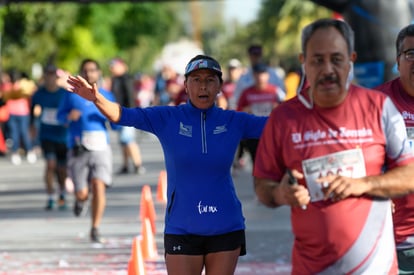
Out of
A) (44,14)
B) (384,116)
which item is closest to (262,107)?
(384,116)

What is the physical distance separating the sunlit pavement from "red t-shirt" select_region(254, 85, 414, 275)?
5757 mm

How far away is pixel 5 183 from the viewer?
75.3 ft

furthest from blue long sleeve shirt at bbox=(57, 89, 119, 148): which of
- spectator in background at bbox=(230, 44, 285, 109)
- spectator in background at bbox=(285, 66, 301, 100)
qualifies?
spectator in background at bbox=(285, 66, 301, 100)

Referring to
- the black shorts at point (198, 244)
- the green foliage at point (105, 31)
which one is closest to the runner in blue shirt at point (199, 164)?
the black shorts at point (198, 244)

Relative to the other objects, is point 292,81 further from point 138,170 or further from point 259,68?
point 259,68

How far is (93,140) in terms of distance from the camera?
1316cm

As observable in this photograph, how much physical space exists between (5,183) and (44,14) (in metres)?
36.0

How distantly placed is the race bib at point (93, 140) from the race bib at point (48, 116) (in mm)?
4151

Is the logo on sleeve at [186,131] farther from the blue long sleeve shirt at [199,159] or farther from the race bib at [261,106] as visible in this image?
the race bib at [261,106]

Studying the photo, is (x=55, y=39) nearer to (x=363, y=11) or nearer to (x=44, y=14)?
(x=44, y=14)

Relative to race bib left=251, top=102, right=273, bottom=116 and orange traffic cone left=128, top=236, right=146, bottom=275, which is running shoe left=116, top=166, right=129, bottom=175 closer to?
race bib left=251, top=102, right=273, bottom=116

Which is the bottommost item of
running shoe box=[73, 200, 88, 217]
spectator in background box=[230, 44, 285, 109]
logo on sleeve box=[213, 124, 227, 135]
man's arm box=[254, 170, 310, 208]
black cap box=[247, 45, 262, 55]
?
running shoe box=[73, 200, 88, 217]

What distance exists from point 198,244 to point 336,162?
2156mm

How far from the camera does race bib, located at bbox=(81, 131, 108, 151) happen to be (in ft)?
43.1
